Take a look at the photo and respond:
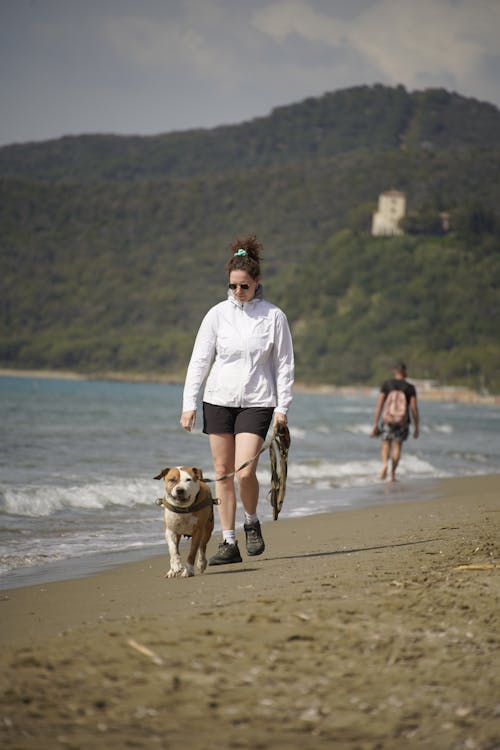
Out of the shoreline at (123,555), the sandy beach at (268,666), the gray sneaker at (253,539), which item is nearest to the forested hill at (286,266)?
the shoreline at (123,555)

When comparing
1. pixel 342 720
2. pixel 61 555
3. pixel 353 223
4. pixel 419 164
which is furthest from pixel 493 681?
pixel 419 164

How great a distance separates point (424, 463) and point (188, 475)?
12.8 meters

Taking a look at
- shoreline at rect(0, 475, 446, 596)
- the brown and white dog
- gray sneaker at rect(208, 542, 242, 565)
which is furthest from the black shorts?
shoreline at rect(0, 475, 446, 596)

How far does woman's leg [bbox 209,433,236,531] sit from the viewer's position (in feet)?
19.4

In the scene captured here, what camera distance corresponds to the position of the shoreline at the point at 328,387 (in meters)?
110

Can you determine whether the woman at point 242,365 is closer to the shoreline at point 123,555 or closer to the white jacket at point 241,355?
the white jacket at point 241,355

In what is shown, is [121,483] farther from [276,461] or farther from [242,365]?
[242,365]

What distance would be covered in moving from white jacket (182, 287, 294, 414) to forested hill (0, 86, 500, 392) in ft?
359

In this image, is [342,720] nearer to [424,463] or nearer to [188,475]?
[188,475]

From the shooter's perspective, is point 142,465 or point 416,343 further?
point 416,343

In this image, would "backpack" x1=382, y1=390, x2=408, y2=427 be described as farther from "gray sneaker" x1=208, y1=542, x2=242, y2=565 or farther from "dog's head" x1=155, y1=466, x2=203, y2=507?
"dog's head" x1=155, y1=466, x2=203, y2=507

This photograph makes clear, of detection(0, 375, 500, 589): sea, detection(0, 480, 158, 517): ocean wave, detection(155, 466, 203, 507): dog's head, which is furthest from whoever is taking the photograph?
detection(0, 480, 158, 517): ocean wave

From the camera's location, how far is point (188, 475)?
5676mm

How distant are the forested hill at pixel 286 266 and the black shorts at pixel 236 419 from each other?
359 feet
